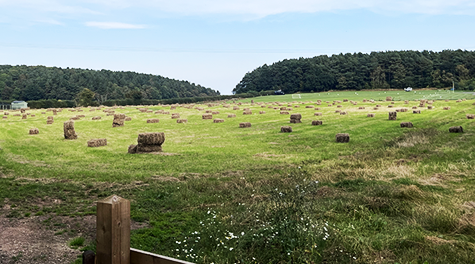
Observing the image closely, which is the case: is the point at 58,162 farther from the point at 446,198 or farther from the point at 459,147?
the point at 459,147

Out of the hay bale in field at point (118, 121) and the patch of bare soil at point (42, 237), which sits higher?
the hay bale in field at point (118, 121)

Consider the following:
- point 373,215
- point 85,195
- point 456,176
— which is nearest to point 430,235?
point 373,215

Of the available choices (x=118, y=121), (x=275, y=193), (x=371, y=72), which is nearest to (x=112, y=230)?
(x=275, y=193)

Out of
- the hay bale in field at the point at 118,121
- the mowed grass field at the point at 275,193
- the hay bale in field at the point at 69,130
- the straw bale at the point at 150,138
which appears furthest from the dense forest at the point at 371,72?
the straw bale at the point at 150,138

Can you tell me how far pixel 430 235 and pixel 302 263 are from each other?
11.5 feet

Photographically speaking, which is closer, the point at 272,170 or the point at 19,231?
the point at 19,231

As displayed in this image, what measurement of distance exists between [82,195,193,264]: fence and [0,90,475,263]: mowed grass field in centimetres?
393

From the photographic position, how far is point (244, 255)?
27.9 feet

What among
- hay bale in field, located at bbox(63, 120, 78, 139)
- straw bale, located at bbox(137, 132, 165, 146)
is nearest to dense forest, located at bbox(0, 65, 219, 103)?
hay bale in field, located at bbox(63, 120, 78, 139)

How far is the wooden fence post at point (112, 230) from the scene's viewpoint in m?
4.17

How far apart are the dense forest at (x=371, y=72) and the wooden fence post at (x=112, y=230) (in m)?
134

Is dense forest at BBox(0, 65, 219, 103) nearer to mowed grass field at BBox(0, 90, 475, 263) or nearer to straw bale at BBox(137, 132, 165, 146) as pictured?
straw bale at BBox(137, 132, 165, 146)

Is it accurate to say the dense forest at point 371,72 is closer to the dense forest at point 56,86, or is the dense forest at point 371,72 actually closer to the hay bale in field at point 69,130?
the dense forest at point 56,86

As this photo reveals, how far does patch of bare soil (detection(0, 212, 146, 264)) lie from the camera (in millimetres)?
8305
